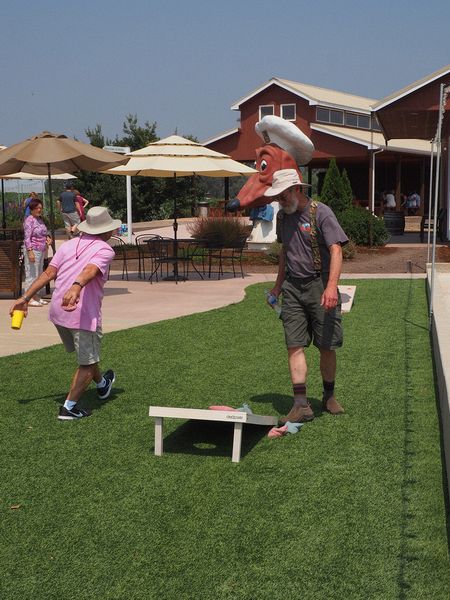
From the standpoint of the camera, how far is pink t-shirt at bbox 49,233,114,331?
5.62 meters

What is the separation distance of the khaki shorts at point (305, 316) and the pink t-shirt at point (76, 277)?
1309 mm

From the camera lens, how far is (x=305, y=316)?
17.9 feet

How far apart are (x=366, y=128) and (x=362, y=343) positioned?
1123 inches

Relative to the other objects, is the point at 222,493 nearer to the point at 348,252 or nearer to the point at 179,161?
the point at 179,161

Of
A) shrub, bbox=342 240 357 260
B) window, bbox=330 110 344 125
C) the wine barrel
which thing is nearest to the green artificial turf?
shrub, bbox=342 240 357 260

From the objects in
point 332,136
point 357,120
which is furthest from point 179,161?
point 357,120

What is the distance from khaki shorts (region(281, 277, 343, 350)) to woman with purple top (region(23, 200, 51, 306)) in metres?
7.11

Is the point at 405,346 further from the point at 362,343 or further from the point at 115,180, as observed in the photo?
the point at 115,180

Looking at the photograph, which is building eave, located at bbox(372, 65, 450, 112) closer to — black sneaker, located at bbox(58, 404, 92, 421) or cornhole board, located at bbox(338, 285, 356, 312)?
cornhole board, located at bbox(338, 285, 356, 312)

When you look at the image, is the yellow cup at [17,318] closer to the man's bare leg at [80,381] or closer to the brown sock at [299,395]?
the man's bare leg at [80,381]

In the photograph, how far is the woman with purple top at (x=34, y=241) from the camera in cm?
1171

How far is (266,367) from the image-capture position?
291 inches

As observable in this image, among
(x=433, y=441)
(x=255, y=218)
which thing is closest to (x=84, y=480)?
(x=433, y=441)

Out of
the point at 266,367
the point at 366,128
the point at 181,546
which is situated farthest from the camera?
the point at 366,128
